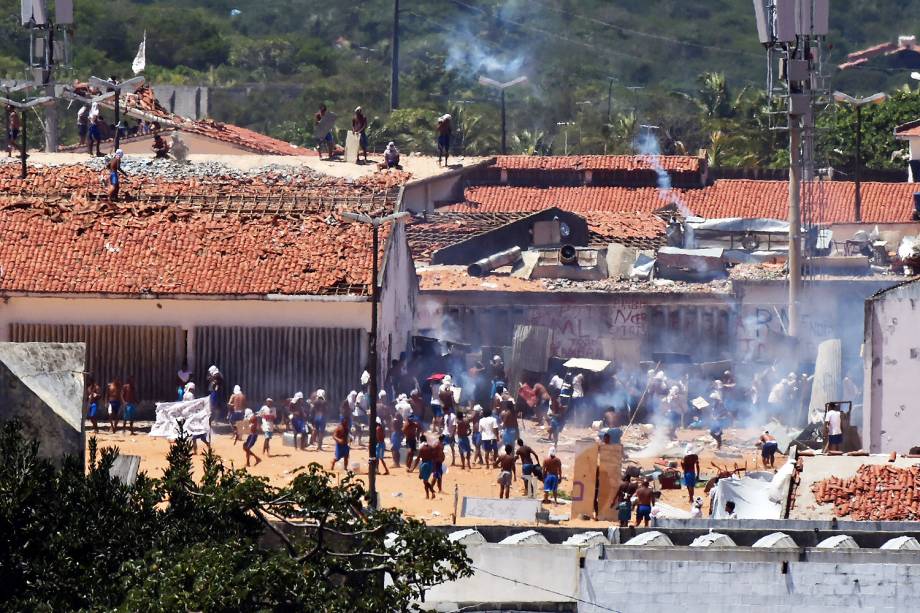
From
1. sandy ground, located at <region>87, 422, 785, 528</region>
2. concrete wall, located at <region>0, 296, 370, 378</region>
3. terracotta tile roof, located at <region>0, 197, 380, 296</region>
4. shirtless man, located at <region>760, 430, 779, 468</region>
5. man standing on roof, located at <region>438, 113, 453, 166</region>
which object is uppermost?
man standing on roof, located at <region>438, 113, 453, 166</region>

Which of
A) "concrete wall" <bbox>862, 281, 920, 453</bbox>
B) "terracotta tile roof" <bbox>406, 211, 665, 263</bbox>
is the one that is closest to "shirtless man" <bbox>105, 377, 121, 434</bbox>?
"concrete wall" <bbox>862, 281, 920, 453</bbox>

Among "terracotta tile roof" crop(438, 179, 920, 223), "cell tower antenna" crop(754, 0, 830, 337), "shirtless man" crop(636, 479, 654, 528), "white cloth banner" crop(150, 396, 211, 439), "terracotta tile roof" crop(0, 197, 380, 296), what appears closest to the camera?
"shirtless man" crop(636, 479, 654, 528)

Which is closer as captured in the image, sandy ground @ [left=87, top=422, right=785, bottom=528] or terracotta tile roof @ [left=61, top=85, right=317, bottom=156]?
sandy ground @ [left=87, top=422, right=785, bottom=528]

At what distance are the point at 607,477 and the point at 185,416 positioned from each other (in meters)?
9.04

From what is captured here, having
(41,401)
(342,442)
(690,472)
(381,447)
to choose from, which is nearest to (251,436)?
(342,442)

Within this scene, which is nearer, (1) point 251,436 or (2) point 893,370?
(2) point 893,370

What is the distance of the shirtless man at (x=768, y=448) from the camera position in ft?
143

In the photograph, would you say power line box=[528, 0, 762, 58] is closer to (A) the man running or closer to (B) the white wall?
(B) the white wall

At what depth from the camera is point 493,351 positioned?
51.9 metres

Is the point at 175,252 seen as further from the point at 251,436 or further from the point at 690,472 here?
the point at 690,472

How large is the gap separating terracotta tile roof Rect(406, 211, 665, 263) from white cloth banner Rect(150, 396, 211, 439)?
1618 centimetres

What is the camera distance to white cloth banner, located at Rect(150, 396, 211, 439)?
44.1m

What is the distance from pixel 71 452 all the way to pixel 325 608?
263 inches

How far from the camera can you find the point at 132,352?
49344mm
